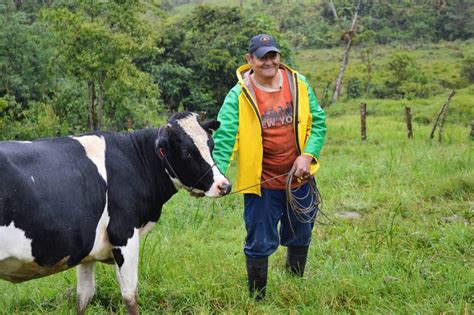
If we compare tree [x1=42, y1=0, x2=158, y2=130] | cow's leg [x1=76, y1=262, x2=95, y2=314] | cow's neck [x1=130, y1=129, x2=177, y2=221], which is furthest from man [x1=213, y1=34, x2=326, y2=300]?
tree [x1=42, y1=0, x2=158, y2=130]

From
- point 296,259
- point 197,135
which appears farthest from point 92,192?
point 296,259

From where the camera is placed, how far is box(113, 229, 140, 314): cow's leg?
10.8 feet

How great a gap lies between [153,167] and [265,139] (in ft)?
2.70

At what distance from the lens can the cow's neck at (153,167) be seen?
3549mm

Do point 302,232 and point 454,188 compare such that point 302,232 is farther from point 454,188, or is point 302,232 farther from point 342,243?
point 454,188

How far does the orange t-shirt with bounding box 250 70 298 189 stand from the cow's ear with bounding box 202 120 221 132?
343 millimetres

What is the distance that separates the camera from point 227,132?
3730 millimetres

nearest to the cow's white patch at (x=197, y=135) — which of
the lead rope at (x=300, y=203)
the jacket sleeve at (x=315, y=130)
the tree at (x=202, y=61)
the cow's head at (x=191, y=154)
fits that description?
the cow's head at (x=191, y=154)

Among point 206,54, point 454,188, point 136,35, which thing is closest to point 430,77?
point 206,54

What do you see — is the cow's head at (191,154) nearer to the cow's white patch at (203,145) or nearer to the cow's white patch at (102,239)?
the cow's white patch at (203,145)

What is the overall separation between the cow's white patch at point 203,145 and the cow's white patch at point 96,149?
515 millimetres

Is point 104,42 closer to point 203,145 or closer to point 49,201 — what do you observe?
point 203,145

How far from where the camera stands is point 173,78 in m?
18.6

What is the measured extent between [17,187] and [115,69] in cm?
864
